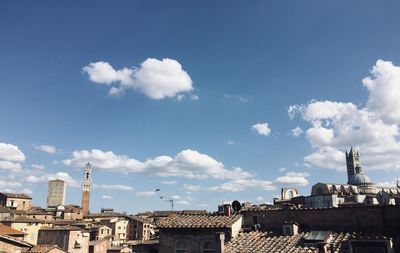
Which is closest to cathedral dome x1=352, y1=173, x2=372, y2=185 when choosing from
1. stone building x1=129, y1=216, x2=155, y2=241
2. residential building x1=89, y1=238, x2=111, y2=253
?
stone building x1=129, y1=216, x2=155, y2=241

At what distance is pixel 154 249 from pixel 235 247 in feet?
43.3

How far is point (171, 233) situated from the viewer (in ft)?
69.8

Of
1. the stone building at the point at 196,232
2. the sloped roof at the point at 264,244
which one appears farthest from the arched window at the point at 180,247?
the sloped roof at the point at 264,244

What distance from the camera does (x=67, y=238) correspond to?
56.8 metres

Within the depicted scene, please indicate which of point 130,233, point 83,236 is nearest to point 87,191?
point 130,233

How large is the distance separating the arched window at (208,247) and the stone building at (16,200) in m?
92.0

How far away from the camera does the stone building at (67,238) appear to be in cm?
5666

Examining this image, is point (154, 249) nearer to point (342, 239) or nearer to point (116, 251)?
point (342, 239)

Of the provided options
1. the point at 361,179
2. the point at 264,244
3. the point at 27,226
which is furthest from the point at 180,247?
the point at 361,179

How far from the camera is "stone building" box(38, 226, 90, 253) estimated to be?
5666 centimetres

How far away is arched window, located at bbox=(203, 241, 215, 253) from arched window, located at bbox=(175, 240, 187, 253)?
4.12 ft

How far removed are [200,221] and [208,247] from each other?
1.64m

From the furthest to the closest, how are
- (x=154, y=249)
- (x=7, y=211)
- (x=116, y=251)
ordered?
(x=7, y=211) → (x=116, y=251) → (x=154, y=249)

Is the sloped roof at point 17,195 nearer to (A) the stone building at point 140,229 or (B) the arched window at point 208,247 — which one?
(A) the stone building at point 140,229
